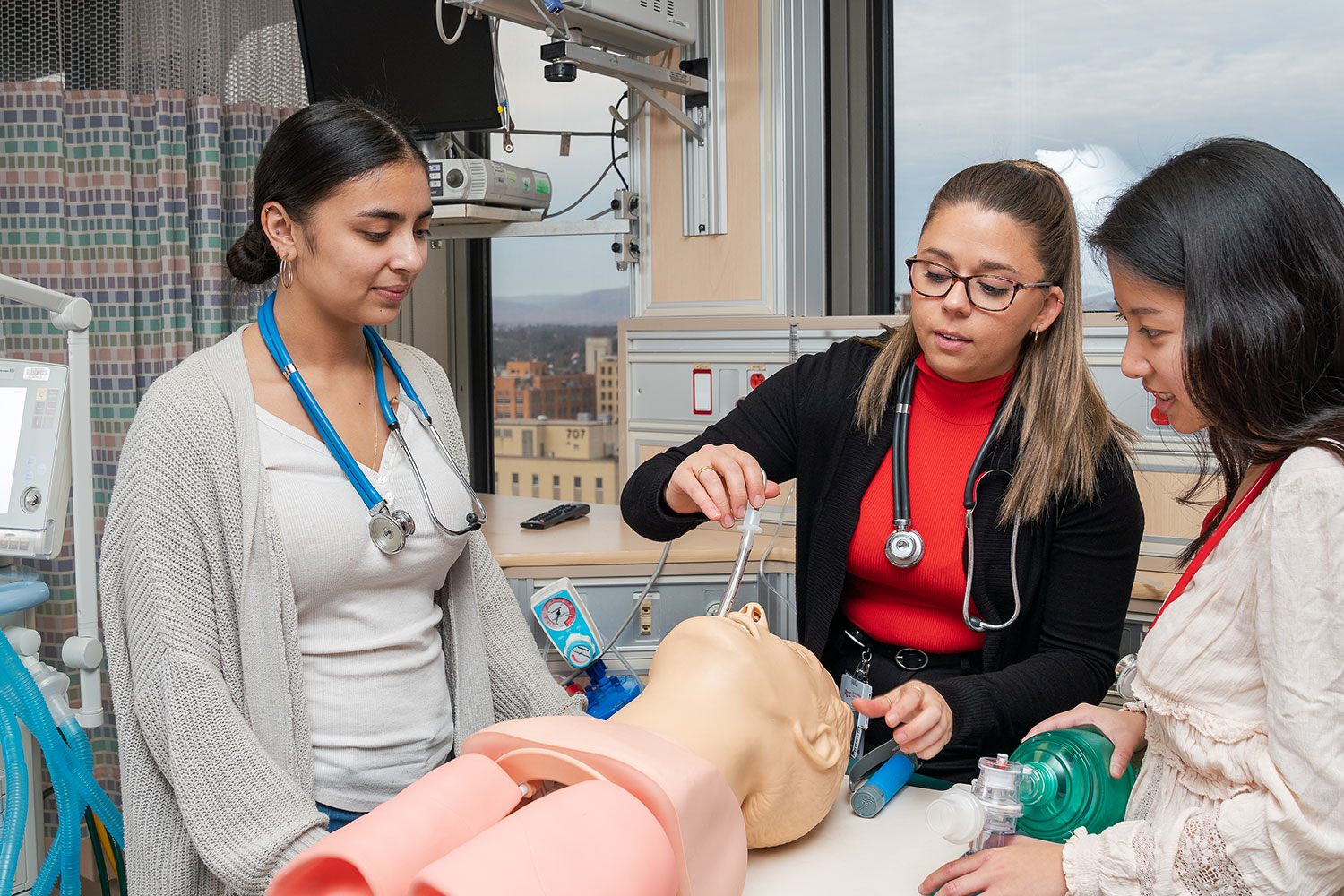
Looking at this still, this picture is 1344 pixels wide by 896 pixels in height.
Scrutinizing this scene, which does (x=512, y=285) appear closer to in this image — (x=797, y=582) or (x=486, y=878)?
(x=797, y=582)

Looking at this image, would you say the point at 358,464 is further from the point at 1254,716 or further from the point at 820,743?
the point at 1254,716

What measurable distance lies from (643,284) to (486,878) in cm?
223

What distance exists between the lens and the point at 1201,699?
86cm

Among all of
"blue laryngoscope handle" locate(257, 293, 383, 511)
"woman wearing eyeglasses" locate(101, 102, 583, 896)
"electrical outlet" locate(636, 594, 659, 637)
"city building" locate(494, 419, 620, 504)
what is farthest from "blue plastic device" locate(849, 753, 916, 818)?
"city building" locate(494, 419, 620, 504)

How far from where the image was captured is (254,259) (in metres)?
1.44

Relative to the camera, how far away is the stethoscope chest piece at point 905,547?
133cm

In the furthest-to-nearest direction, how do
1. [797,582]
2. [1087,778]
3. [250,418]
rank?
[797,582], [250,418], [1087,778]

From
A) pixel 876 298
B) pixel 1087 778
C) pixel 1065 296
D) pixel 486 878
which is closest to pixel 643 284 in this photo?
pixel 876 298

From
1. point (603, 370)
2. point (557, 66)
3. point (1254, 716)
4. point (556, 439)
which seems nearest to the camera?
point (1254, 716)

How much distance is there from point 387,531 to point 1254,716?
3.02 feet

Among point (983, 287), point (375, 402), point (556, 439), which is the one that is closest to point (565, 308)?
point (556, 439)

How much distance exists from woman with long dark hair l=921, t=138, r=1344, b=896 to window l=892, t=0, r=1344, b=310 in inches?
49.5

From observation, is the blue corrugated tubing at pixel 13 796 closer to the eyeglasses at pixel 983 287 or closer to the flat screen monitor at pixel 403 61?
the eyeglasses at pixel 983 287

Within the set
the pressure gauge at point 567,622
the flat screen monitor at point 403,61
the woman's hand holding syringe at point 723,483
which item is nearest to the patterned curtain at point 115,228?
the flat screen monitor at point 403,61
